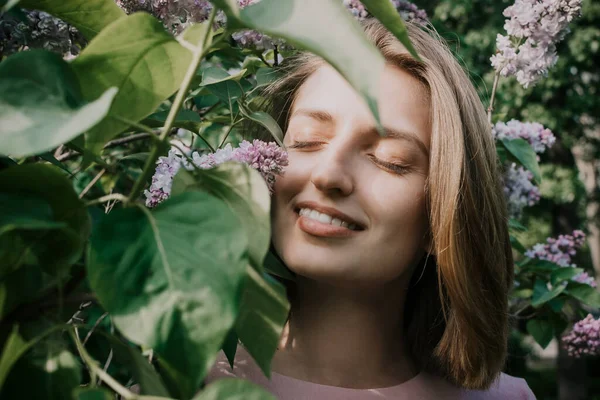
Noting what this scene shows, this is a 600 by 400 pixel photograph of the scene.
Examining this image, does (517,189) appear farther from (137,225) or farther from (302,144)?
(137,225)

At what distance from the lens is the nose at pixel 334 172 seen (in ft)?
3.17

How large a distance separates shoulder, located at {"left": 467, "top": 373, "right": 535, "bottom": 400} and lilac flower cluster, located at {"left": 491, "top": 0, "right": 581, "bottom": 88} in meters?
0.67

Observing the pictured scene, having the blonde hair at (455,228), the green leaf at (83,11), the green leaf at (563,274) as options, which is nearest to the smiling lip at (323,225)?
the blonde hair at (455,228)

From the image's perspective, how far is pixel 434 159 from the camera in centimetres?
113

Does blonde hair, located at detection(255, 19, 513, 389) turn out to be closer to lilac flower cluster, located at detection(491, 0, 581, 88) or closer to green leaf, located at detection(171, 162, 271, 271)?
lilac flower cluster, located at detection(491, 0, 581, 88)

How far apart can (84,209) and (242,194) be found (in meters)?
0.12

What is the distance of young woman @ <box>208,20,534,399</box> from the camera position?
1004mm

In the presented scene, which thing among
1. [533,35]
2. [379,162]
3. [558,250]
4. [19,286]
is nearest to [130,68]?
[19,286]

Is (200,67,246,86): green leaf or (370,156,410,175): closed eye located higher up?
(200,67,246,86): green leaf

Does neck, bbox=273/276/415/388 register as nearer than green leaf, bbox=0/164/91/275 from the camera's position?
No

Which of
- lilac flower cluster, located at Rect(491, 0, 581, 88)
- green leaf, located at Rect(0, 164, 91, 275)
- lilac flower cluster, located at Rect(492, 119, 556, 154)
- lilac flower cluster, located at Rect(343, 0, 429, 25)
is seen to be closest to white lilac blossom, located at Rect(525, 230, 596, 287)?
lilac flower cluster, located at Rect(492, 119, 556, 154)

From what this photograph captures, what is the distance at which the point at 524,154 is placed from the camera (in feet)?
5.33

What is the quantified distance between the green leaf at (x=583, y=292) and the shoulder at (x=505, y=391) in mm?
278

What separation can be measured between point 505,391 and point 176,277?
1.22 m
